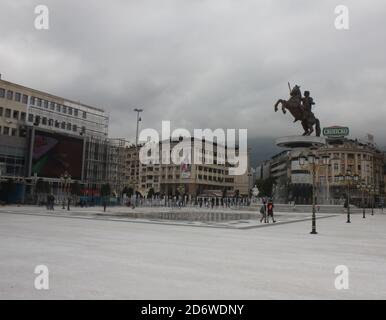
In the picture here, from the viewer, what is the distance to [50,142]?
6456cm

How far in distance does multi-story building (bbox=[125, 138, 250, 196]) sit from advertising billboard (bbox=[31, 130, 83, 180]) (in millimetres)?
41677

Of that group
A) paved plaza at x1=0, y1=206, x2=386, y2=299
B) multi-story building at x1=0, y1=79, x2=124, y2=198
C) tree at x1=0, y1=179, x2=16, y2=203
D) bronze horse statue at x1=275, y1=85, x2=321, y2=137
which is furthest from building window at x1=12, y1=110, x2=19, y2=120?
paved plaza at x1=0, y1=206, x2=386, y2=299

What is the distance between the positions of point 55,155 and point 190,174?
5398 centimetres

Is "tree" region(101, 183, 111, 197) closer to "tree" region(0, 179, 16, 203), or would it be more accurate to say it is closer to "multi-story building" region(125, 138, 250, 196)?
"tree" region(0, 179, 16, 203)

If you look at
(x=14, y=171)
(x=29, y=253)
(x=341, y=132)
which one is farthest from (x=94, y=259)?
(x=341, y=132)

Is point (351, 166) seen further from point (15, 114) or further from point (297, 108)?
point (15, 114)

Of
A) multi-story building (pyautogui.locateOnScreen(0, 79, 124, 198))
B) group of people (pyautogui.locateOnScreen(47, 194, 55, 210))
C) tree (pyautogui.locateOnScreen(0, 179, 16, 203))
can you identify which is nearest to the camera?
group of people (pyautogui.locateOnScreen(47, 194, 55, 210))

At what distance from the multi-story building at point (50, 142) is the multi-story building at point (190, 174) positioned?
31.5 meters

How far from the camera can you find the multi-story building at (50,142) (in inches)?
2447

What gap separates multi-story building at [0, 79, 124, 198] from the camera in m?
62.2

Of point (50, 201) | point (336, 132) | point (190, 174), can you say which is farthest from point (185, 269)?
point (336, 132)

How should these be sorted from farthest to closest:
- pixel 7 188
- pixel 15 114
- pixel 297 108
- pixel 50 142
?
pixel 15 114 → pixel 50 142 → pixel 7 188 → pixel 297 108

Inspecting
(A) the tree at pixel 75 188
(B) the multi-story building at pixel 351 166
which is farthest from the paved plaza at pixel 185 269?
(B) the multi-story building at pixel 351 166

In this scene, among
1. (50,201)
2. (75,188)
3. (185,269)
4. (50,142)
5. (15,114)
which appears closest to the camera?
(185,269)
